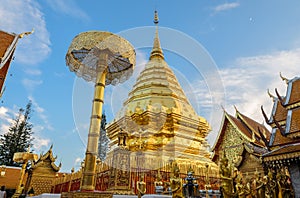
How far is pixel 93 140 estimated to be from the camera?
465 cm

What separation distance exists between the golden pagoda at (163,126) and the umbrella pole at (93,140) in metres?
3.90

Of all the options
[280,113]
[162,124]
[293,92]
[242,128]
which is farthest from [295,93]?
[162,124]

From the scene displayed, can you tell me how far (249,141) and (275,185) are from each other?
207 inches

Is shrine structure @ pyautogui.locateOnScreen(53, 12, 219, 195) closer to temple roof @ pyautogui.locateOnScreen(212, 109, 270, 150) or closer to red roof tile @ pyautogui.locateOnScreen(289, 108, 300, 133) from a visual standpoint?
temple roof @ pyautogui.locateOnScreen(212, 109, 270, 150)

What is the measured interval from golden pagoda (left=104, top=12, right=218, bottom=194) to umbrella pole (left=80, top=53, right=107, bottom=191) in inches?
154

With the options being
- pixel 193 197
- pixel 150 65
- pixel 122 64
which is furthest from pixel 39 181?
pixel 150 65

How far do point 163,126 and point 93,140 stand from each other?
891 centimetres

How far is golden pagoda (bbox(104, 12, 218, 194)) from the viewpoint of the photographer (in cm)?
1103

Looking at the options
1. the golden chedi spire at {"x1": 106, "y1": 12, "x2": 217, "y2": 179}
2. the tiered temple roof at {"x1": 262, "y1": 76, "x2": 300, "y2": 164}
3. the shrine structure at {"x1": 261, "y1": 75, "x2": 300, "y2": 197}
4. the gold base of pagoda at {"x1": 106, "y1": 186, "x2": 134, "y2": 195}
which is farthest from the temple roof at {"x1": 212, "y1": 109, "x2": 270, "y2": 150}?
the gold base of pagoda at {"x1": 106, "y1": 186, "x2": 134, "y2": 195}

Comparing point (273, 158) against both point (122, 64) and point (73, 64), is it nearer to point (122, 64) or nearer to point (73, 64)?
point (122, 64)

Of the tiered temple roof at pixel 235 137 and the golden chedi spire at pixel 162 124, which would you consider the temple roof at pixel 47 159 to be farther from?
the tiered temple roof at pixel 235 137

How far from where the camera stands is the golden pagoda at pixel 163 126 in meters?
11.0

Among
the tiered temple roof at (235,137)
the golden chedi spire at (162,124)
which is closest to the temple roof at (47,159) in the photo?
the golden chedi spire at (162,124)

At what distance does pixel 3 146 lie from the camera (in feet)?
62.7
